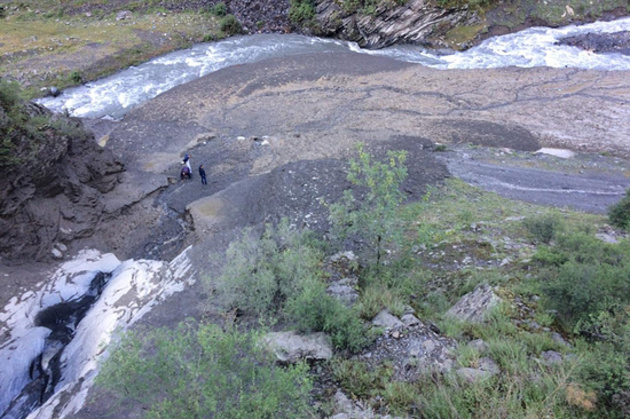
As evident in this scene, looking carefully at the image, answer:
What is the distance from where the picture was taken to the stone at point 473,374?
17.9 feet

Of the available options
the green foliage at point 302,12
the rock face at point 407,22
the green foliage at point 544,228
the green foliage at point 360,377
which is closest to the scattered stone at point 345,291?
→ the green foliage at point 360,377

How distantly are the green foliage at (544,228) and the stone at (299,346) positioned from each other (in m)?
6.95

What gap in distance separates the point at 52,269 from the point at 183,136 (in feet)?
30.6

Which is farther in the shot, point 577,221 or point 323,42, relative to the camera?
point 323,42

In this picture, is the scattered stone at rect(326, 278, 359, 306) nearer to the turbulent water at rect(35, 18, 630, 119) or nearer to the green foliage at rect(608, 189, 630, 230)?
the green foliage at rect(608, 189, 630, 230)

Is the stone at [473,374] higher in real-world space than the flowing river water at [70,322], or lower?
higher

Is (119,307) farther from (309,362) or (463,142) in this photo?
(463,142)

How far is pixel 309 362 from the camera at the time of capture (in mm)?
7012

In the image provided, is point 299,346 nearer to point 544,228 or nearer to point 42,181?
point 544,228

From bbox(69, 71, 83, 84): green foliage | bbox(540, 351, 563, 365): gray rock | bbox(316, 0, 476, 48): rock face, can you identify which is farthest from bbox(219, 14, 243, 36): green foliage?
bbox(540, 351, 563, 365): gray rock

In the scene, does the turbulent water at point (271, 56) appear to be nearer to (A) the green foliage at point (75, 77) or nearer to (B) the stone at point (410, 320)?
(A) the green foliage at point (75, 77)

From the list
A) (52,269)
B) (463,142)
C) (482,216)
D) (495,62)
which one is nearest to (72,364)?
(52,269)

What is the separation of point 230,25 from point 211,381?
34.4 m

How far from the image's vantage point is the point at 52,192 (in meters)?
13.9
